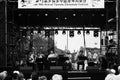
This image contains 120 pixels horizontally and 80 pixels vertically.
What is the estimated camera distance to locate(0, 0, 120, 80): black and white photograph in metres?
14.8

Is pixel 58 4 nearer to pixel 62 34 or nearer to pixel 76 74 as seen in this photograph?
pixel 76 74

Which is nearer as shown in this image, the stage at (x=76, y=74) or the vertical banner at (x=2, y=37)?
the stage at (x=76, y=74)

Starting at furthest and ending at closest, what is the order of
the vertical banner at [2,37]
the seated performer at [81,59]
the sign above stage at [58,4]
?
1. the seated performer at [81,59]
2. the sign above stage at [58,4]
3. the vertical banner at [2,37]

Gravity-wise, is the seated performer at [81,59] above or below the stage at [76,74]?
above

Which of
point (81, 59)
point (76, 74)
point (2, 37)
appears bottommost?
point (76, 74)

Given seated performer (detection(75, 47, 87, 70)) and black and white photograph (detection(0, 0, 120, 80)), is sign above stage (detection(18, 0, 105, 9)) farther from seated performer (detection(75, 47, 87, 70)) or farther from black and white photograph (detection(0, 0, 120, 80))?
seated performer (detection(75, 47, 87, 70))

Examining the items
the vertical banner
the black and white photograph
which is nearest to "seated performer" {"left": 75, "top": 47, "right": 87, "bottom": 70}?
the black and white photograph

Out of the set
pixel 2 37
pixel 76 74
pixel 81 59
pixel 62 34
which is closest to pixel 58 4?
pixel 2 37

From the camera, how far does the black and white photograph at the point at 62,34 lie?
48.6 ft

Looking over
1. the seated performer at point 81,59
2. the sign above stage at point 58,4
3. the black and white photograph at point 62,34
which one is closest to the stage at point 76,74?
the black and white photograph at point 62,34

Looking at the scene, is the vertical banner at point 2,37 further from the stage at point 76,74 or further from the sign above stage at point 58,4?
the stage at point 76,74

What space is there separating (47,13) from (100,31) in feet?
18.9

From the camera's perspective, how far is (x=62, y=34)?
78.0ft

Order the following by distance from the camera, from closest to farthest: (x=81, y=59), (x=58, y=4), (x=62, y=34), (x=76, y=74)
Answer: (x=76, y=74) → (x=58, y=4) → (x=81, y=59) → (x=62, y=34)
